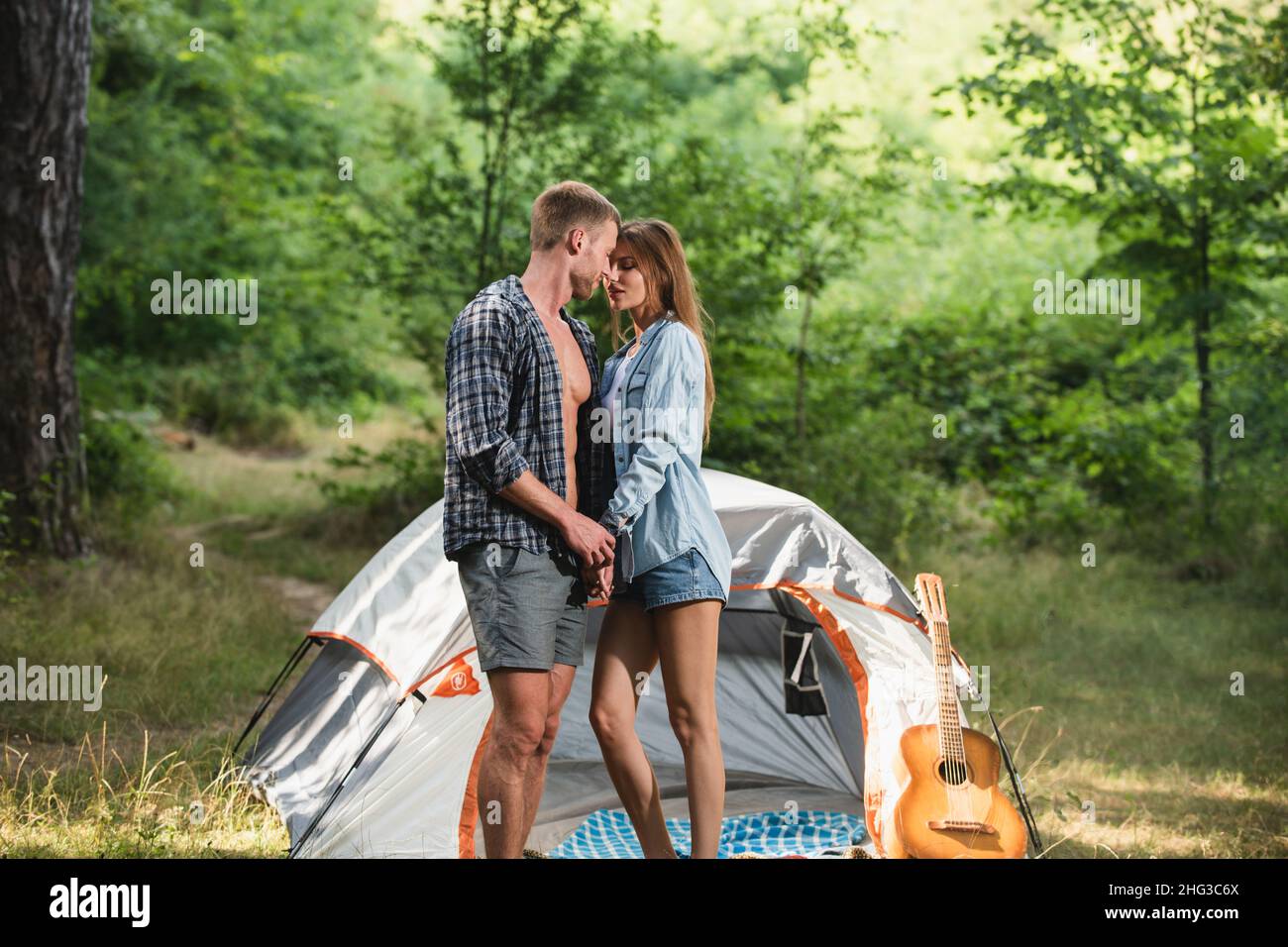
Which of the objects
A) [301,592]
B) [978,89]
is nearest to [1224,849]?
[301,592]

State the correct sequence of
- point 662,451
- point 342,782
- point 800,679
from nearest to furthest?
point 662,451 → point 342,782 → point 800,679

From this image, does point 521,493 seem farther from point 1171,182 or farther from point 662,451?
point 1171,182

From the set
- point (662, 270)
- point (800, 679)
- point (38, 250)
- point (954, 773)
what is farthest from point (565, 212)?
point (38, 250)

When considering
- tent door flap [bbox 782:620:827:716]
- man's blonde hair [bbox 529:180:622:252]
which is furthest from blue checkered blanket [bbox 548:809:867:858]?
man's blonde hair [bbox 529:180:622:252]

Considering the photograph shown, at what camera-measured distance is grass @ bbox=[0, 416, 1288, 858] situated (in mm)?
3738

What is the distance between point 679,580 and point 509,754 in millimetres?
525

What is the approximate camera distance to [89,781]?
3.85 meters

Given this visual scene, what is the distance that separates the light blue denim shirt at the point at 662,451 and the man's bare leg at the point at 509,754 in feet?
1.09

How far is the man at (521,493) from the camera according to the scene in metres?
2.53

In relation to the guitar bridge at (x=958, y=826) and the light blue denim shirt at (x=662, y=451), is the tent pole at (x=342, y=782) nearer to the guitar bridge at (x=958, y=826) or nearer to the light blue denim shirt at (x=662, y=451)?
the light blue denim shirt at (x=662, y=451)

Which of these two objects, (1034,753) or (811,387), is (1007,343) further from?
(1034,753)

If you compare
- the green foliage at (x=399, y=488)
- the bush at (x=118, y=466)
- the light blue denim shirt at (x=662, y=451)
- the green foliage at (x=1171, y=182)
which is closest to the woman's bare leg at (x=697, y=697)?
the light blue denim shirt at (x=662, y=451)

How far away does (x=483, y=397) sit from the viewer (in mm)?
2520

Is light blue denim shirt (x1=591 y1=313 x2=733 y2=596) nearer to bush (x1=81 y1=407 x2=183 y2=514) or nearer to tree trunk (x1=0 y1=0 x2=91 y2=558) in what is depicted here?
tree trunk (x1=0 y1=0 x2=91 y2=558)
